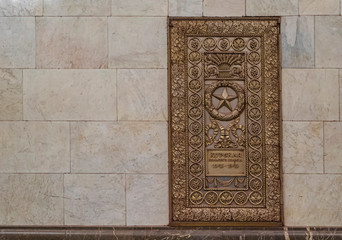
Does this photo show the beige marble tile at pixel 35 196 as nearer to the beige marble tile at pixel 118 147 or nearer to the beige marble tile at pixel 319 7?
the beige marble tile at pixel 118 147

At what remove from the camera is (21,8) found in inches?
124

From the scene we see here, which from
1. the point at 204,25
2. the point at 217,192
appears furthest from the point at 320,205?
the point at 204,25

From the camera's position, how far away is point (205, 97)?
Answer: 3.14 m

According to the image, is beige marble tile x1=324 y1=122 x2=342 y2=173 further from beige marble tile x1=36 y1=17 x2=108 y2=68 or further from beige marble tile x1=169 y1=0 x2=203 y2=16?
beige marble tile x1=36 y1=17 x2=108 y2=68

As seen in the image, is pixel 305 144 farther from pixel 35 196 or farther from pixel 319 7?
pixel 35 196

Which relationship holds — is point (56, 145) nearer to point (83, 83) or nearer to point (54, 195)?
point (54, 195)

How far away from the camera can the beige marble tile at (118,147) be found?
3121 mm

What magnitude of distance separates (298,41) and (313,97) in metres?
0.67

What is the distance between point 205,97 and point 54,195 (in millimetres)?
2057

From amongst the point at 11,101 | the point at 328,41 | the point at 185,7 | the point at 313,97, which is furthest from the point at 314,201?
the point at 11,101

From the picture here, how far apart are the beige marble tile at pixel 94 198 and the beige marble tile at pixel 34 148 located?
237 millimetres

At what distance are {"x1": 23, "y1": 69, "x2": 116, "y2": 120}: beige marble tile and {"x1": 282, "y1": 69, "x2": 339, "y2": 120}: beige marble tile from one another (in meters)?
2.04

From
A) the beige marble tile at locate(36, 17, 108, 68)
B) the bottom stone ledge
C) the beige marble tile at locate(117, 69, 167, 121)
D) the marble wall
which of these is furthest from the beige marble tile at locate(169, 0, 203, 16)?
the bottom stone ledge

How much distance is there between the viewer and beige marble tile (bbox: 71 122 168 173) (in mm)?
3121
